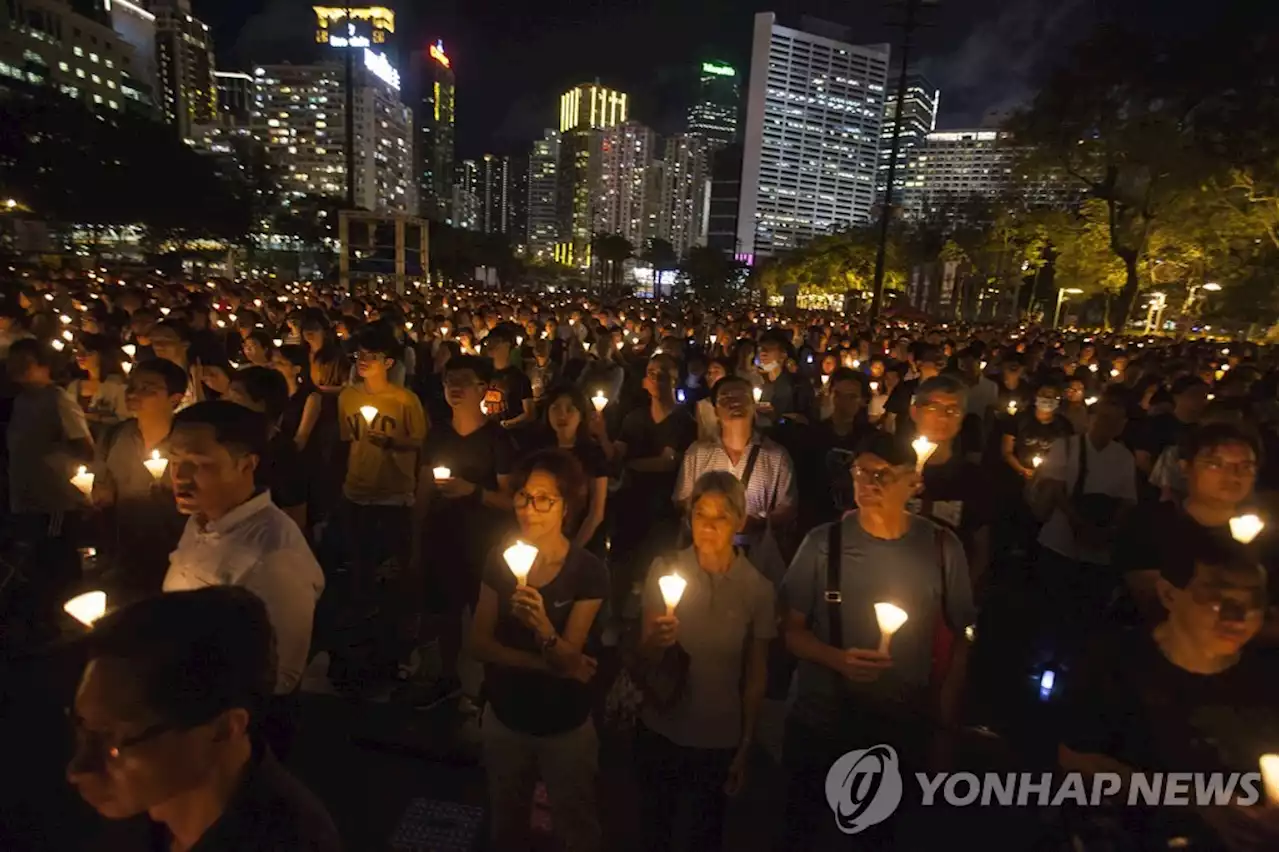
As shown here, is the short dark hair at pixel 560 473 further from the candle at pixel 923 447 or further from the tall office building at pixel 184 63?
the tall office building at pixel 184 63

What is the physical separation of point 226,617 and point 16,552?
15.5 feet

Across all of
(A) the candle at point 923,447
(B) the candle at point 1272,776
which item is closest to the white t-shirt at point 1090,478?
(A) the candle at point 923,447

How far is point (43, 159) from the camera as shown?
3603 centimetres

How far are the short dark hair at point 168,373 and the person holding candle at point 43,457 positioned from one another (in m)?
1.27

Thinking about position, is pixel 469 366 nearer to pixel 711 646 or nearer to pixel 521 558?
pixel 521 558

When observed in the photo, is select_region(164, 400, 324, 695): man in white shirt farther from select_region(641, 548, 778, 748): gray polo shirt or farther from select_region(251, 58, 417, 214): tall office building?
select_region(251, 58, 417, 214): tall office building

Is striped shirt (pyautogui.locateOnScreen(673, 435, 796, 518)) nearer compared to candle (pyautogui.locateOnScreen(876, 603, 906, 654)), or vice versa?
candle (pyautogui.locateOnScreen(876, 603, 906, 654))

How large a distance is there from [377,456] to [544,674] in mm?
2707

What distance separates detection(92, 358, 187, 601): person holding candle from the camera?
3.39 meters

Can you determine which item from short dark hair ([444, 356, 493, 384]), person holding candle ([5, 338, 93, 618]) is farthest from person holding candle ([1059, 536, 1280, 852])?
person holding candle ([5, 338, 93, 618])

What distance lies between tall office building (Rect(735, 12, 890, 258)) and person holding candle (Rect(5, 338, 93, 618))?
127 meters

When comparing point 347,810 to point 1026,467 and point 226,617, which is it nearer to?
point 226,617

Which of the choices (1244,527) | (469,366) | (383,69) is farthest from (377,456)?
(383,69)

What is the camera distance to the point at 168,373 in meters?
3.78
